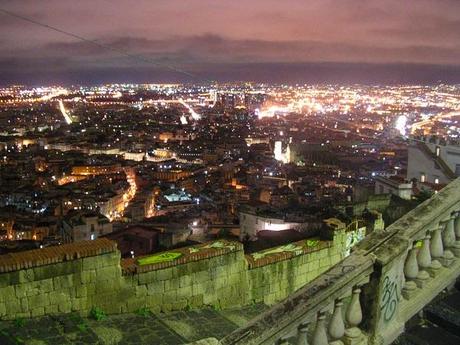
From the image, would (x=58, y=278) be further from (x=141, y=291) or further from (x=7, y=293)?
(x=141, y=291)

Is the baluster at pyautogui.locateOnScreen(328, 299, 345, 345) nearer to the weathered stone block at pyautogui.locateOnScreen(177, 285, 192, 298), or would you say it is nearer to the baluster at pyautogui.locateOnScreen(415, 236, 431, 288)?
the baluster at pyautogui.locateOnScreen(415, 236, 431, 288)

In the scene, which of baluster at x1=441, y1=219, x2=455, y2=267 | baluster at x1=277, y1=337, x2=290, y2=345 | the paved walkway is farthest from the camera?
the paved walkway

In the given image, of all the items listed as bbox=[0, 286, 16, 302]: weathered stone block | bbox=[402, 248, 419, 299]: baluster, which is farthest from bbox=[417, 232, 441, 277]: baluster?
bbox=[0, 286, 16, 302]: weathered stone block

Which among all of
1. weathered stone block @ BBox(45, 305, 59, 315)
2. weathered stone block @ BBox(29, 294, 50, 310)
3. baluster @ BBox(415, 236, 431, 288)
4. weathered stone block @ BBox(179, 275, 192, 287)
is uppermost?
baluster @ BBox(415, 236, 431, 288)

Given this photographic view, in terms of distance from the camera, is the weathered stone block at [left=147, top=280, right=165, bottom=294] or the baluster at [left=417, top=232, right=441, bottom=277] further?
the weathered stone block at [left=147, top=280, right=165, bottom=294]

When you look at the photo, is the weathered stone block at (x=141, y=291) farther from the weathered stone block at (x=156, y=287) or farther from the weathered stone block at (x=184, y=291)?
the weathered stone block at (x=184, y=291)

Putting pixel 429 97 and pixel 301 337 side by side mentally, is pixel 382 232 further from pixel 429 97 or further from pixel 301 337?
pixel 429 97

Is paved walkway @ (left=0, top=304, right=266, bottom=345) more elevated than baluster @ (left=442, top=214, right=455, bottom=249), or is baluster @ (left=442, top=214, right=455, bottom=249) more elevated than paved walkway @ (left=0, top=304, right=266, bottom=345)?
baluster @ (left=442, top=214, right=455, bottom=249)

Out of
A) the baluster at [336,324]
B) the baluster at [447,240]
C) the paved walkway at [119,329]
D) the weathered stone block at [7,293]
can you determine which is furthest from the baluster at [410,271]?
the weathered stone block at [7,293]
